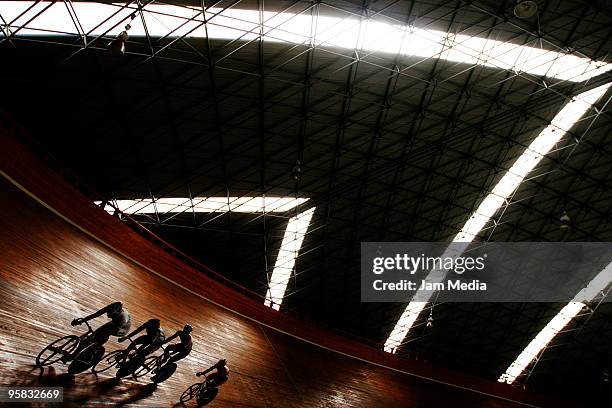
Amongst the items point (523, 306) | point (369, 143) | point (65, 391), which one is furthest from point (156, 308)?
point (523, 306)

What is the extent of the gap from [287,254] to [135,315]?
56.3ft

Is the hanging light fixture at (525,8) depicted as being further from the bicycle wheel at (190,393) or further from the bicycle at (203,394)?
the bicycle wheel at (190,393)

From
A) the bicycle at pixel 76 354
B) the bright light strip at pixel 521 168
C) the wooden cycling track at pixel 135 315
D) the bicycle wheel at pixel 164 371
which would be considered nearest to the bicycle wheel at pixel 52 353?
the bicycle at pixel 76 354

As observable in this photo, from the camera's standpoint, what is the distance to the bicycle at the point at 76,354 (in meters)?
5.93

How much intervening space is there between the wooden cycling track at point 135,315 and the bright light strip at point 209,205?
25.8 feet

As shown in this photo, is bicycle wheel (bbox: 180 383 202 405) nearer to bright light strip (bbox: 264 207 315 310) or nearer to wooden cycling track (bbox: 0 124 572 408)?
wooden cycling track (bbox: 0 124 572 408)

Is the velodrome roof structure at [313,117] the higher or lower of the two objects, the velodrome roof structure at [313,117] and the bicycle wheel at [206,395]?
the higher

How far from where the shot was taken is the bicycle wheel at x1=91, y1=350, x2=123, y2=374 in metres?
6.75

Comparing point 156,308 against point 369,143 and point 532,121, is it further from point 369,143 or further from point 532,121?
point 532,121

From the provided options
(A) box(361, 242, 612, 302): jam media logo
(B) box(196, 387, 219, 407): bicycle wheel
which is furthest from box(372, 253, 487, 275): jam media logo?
(B) box(196, 387, 219, 407): bicycle wheel

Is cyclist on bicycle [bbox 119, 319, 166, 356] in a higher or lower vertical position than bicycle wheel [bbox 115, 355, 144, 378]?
higher

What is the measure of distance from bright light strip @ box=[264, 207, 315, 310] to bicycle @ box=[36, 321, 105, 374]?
16976 millimetres

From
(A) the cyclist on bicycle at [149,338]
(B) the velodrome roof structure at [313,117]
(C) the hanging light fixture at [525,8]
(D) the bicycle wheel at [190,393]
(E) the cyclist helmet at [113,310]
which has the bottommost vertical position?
(D) the bicycle wheel at [190,393]

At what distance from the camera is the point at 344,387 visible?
1415cm
